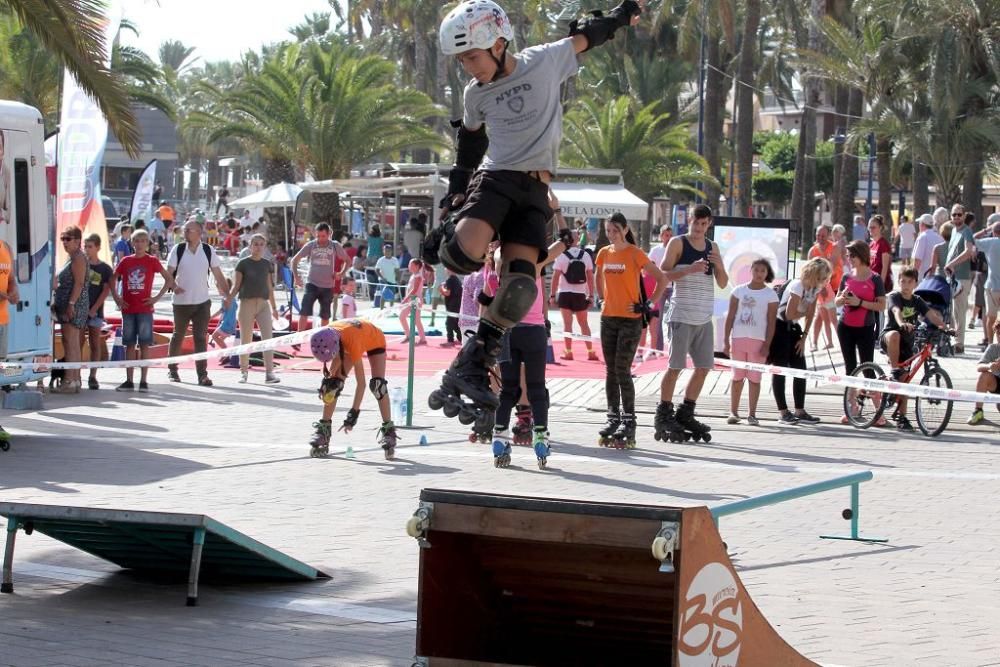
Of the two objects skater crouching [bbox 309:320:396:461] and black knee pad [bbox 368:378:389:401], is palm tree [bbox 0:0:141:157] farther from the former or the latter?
black knee pad [bbox 368:378:389:401]

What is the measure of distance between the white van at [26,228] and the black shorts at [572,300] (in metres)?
7.77

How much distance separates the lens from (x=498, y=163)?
20.7 ft

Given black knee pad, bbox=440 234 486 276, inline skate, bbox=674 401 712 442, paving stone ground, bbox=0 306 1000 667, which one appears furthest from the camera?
inline skate, bbox=674 401 712 442

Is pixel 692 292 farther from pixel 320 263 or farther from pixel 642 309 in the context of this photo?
pixel 320 263

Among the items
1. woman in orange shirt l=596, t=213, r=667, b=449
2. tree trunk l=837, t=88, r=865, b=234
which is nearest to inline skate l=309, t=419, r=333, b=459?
woman in orange shirt l=596, t=213, r=667, b=449

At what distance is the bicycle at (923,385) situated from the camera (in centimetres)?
1502

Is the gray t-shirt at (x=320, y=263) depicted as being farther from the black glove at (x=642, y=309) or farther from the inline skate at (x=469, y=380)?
the inline skate at (x=469, y=380)

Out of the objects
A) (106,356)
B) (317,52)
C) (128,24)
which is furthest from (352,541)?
(317,52)

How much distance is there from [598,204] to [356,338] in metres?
22.3

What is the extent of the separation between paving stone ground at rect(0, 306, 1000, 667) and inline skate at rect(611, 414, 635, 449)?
0.25 metres

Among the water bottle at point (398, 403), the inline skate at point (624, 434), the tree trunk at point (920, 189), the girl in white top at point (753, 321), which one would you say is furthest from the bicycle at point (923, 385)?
the tree trunk at point (920, 189)

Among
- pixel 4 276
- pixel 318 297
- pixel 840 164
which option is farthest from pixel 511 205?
pixel 840 164

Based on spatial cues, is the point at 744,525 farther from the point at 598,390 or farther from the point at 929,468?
the point at 598,390

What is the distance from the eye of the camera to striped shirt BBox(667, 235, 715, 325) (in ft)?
44.4
